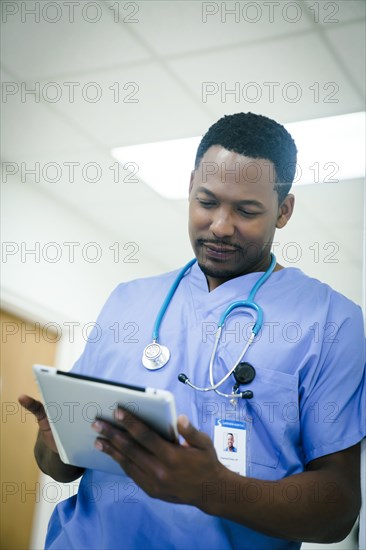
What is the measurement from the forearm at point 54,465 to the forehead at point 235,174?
54 cm

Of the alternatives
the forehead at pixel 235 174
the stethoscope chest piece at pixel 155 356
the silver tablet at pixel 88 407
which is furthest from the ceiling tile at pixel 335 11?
the silver tablet at pixel 88 407

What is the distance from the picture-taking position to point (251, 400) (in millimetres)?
1028

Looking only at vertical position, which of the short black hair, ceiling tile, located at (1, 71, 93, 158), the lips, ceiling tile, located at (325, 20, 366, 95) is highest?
ceiling tile, located at (325, 20, 366, 95)

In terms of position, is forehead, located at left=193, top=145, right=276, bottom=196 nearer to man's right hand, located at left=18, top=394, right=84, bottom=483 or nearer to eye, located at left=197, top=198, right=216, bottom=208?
eye, located at left=197, top=198, right=216, bottom=208

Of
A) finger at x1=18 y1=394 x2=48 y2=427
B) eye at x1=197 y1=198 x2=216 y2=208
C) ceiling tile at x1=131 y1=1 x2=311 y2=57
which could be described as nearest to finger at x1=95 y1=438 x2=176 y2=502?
finger at x1=18 y1=394 x2=48 y2=427

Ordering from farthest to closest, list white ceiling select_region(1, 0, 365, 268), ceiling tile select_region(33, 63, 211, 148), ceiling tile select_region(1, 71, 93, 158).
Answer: ceiling tile select_region(1, 71, 93, 158) → ceiling tile select_region(33, 63, 211, 148) → white ceiling select_region(1, 0, 365, 268)

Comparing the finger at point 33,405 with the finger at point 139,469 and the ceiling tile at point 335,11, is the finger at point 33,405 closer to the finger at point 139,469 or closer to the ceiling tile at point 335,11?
the finger at point 139,469

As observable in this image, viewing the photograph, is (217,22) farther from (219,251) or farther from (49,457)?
(49,457)

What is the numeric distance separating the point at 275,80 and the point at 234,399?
5.17ft

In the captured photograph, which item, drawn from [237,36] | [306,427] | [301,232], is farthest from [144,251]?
[306,427]

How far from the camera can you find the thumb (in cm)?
80

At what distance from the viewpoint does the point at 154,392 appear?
30.8 inches

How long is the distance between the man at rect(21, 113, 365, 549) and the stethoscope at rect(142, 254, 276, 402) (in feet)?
0.04

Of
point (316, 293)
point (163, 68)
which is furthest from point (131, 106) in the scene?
point (316, 293)
